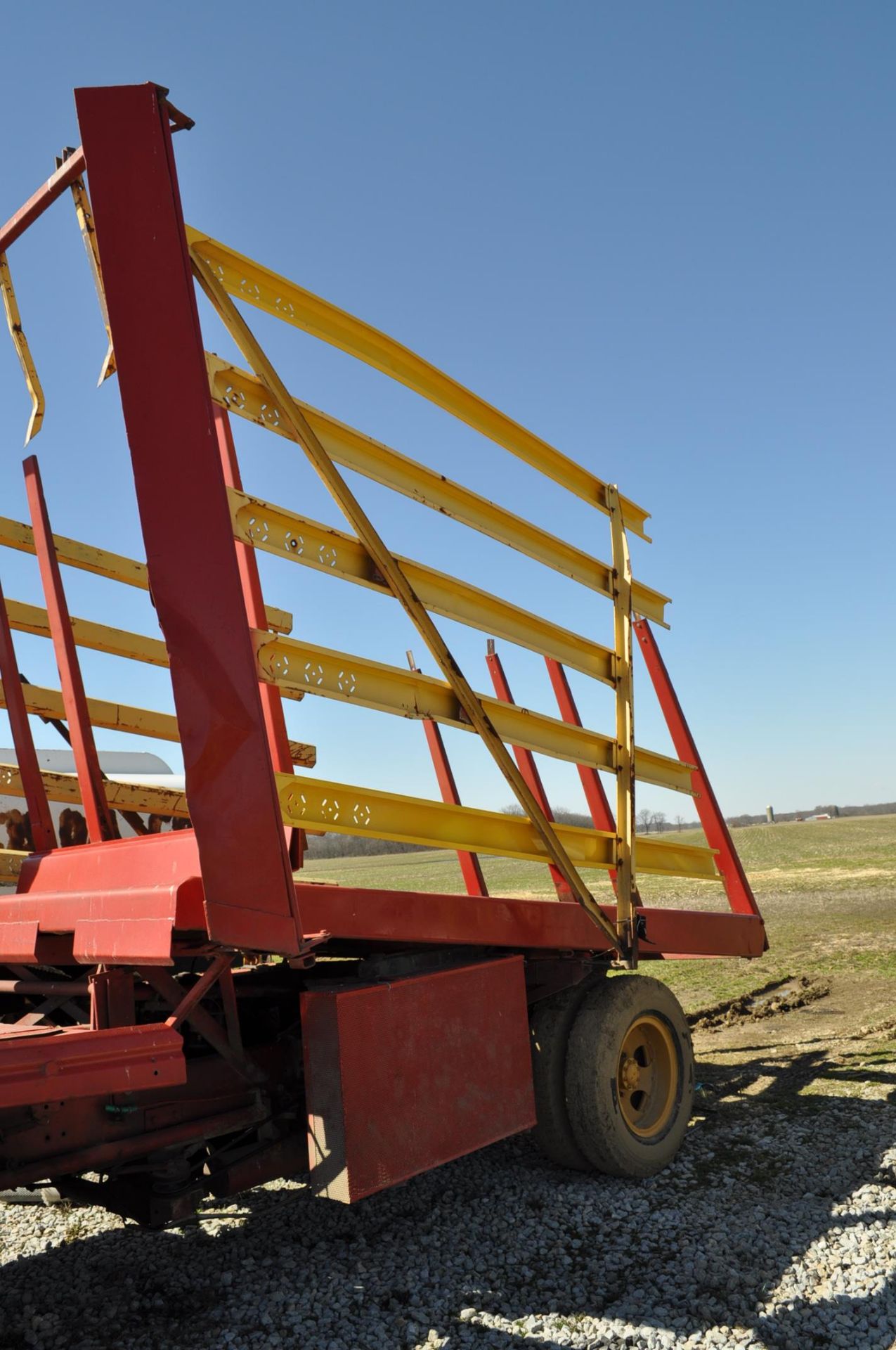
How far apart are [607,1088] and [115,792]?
266 centimetres

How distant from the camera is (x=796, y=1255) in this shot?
3.39 meters

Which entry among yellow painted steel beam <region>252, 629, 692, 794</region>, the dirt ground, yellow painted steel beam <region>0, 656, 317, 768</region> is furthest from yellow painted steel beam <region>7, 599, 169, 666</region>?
the dirt ground

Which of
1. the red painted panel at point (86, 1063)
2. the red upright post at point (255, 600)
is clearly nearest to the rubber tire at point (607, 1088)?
the red upright post at point (255, 600)

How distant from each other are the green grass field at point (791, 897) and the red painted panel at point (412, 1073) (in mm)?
1238

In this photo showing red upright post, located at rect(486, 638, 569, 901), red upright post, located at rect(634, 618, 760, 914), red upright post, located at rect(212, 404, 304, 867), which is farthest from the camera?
red upright post, located at rect(486, 638, 569, 901)

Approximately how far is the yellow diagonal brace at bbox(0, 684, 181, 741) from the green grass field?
113 cm

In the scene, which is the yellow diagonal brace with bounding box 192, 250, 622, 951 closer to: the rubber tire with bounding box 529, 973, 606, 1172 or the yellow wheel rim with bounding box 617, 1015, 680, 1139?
the rubber tire with bounding box 529, 973, 606, 1172

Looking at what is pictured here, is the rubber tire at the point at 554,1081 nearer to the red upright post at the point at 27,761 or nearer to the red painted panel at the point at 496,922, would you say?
the red painted panel at the point at 496,922

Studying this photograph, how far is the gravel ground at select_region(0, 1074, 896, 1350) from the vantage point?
3.01 meters

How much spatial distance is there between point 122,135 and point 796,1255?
13.5ft

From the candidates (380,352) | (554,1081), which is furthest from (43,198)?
(554,1081)

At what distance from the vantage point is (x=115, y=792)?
485cm

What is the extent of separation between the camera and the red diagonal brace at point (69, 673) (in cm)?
375

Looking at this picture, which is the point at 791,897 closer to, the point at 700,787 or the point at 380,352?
the point at 700,787
